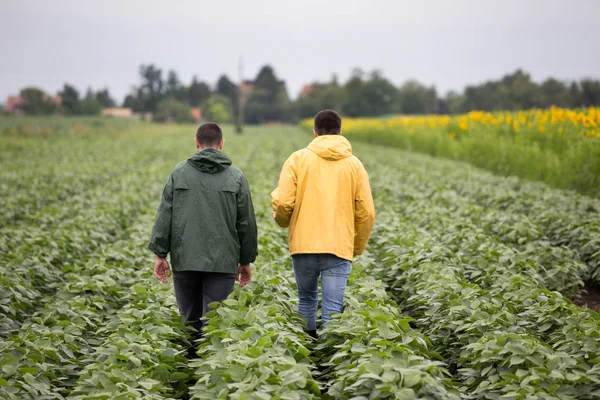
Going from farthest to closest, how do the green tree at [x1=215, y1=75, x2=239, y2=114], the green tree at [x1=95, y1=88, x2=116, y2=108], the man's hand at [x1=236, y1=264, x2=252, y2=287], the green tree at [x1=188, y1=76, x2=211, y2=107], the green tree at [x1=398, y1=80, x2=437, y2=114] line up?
the green tree at [x1=188, y1=76, x2=211, y2=107] → the green tree at [x1=215, y1=75, x2=239, y2=114] → the green tree at [x1=95, y1=88, x2=116, y2=108] → the green tree at [x1=398, y1=80, x2=437, y2=114] → the man's hand at [x1=236, y1=264, x2=252, y2=287]

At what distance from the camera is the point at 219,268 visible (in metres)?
4.72

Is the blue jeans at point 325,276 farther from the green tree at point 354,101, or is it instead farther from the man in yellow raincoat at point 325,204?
the green tree at point 354,101

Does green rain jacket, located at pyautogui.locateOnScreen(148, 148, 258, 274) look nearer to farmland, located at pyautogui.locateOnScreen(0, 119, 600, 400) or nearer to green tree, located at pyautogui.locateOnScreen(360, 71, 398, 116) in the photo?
farmland, located at pyautogui.locateOnScreen(0, 119, 600, 400)

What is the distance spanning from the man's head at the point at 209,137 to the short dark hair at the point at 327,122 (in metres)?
0.81

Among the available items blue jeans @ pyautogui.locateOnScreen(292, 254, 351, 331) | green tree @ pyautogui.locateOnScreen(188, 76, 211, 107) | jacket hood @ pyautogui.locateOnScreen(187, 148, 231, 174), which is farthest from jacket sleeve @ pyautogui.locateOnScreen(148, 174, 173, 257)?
green tree @ pyautogui.locateOnScreen(188, 76, 211, 107)

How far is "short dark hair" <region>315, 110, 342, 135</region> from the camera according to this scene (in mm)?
4676

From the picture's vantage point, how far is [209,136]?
4785 millimetres

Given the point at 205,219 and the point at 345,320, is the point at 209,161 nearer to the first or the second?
the point at 205,219

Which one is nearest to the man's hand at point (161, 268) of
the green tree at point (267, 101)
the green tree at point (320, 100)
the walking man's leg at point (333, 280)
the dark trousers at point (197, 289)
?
the dark trousers at point (197, 289)

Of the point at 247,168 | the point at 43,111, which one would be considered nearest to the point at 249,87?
the point at 43,111

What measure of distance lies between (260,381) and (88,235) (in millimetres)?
6357

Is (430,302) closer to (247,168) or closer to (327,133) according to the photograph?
(327,133)

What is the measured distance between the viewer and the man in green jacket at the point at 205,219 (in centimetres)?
470

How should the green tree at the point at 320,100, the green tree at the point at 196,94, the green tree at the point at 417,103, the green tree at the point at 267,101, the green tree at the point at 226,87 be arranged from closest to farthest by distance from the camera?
the green tree at the point at 320,100
the green tree at the point at 417,103
the green tree at the point at 267,101
the green tree at the point at 226,87
the green tree at the point at 196,94
